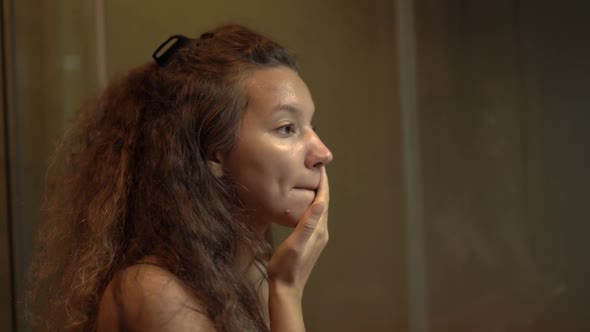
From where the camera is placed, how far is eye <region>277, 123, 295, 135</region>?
4.57ft

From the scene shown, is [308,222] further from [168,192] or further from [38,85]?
[38,85]

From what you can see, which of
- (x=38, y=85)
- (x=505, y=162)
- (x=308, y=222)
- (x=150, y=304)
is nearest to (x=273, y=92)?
(x=308, y=222)

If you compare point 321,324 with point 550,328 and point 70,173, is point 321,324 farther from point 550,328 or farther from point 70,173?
point 70,173

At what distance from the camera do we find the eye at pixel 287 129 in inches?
54.8

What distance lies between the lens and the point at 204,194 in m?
1.38

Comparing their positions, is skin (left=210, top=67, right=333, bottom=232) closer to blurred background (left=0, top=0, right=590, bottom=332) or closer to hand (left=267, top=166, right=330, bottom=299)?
hand (left=267, top=166, right=330, bottom=299)

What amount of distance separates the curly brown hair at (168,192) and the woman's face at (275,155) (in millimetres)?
27

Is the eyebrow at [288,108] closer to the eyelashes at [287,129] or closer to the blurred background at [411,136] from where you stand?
the eyelashes at [287,129]

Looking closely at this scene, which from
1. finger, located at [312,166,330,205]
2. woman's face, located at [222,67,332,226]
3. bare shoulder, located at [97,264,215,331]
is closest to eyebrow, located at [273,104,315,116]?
woman's face, located at [222,67,332,226]

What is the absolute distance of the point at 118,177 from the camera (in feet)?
4.69

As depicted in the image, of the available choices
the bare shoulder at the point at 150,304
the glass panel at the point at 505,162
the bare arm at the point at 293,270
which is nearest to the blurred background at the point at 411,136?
the glass panel at the point at 505,162

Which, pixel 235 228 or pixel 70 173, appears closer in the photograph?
pixel 235 228

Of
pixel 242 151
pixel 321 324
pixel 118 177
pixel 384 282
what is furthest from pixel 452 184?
pixel 118 177

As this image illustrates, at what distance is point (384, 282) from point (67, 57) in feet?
3.42
